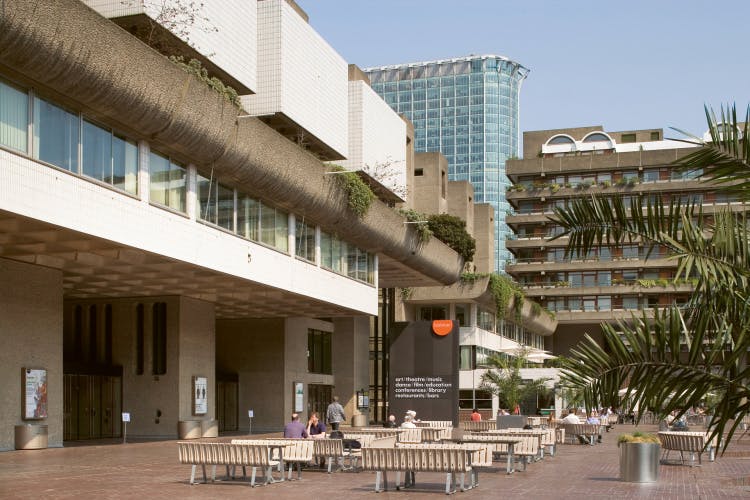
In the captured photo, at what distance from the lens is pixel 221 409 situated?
45.5 meters

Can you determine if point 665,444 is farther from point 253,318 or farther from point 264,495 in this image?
point 253,318

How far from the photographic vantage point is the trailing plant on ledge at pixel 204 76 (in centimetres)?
2645

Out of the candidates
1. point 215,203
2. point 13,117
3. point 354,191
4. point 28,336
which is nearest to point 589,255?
point 354,191

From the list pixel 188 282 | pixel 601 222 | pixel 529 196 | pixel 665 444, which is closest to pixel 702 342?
pixel 601 222

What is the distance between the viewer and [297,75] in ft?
117

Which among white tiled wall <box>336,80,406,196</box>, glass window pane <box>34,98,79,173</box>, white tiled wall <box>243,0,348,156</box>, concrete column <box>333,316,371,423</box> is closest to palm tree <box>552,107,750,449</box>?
glass window pane <box>34,98,79,173</box>

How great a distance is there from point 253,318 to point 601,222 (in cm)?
3950

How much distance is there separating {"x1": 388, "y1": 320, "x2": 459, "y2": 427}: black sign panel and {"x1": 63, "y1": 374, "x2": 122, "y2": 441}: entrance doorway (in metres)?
11.6

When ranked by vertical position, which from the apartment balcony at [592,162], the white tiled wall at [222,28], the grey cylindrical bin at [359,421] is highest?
→ the apartment balcony at [592,162]

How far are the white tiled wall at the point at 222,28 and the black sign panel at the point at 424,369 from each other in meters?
15.3

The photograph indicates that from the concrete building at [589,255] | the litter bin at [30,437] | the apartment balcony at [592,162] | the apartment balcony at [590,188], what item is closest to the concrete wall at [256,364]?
the litter bin at [30,437]

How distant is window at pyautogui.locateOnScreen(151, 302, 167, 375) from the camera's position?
35938mm

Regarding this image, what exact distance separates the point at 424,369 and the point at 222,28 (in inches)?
735

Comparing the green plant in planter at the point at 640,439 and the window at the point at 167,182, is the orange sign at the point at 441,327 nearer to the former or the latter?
the window at the point at 167,182
